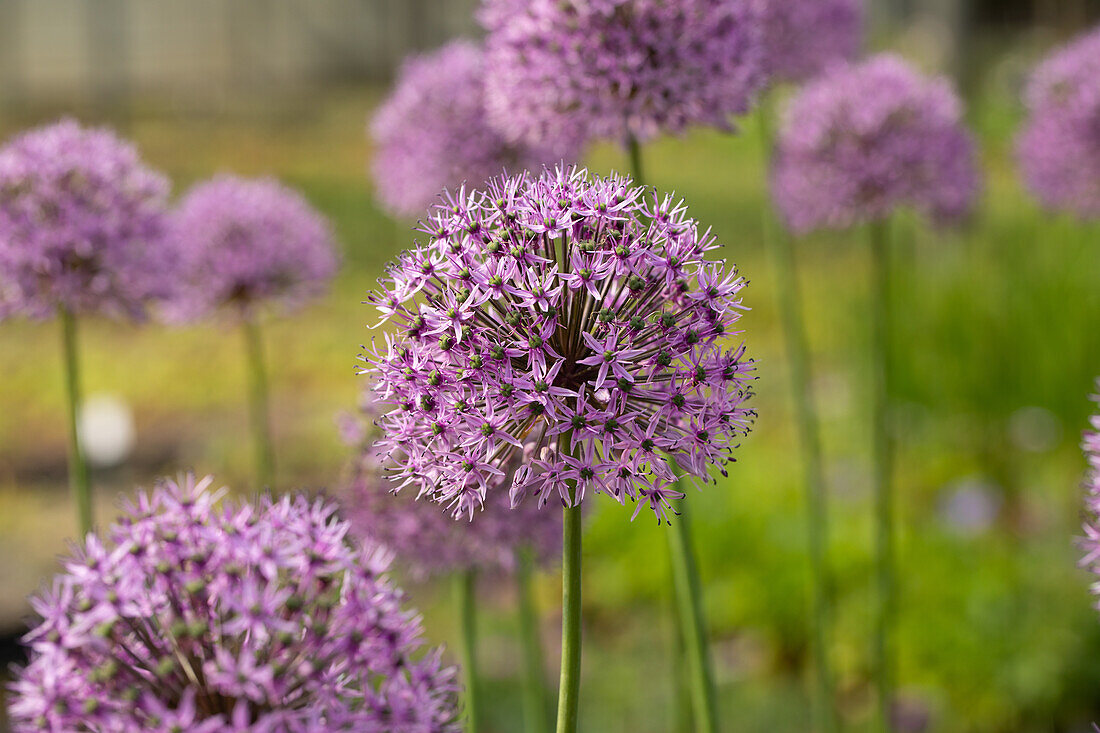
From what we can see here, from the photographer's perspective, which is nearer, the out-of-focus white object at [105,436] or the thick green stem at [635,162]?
the thick green stem at [635,162]

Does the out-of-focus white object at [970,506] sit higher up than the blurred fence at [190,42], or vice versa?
the blurred fence at [190,42]

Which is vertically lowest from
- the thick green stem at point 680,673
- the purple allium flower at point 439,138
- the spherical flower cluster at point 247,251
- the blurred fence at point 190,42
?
the thick green stem at point 680,673

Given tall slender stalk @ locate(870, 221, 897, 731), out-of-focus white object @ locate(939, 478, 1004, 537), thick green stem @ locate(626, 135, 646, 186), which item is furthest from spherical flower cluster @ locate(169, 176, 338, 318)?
out-of-focus white object @ locate(939, 478, 1004, 537)

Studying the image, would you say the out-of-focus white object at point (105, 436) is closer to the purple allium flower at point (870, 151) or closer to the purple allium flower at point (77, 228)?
the purple allium flower at point (77, 228)

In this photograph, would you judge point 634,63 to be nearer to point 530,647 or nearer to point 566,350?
point 566,350

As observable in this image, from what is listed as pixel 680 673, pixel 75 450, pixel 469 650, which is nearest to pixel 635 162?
pixel 469 650

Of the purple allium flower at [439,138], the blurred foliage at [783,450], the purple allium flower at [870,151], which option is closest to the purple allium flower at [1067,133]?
the purple allium flower at [870,151]

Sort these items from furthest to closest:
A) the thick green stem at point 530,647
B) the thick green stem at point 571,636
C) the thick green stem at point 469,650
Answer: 1. the thick green stem at point 530,647
2. the thick green stem at point 469,650
3. the thick green stem at point 571,636

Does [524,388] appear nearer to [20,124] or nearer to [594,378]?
[594,378]
